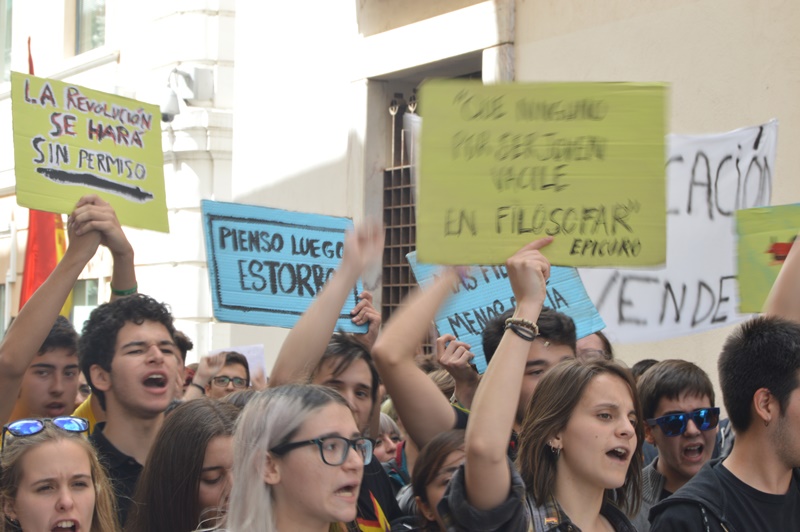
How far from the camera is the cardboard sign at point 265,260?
17.5 ft

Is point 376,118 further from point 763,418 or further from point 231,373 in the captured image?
point 763,418

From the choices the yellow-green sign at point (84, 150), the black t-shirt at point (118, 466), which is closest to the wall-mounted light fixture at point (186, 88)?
the yellow-green sign at point (84, 150)

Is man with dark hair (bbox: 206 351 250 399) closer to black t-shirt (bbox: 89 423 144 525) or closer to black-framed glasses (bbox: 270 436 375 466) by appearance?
black t-shirt (bbox: 89 423 144 525)

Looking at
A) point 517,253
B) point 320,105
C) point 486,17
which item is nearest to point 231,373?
point 517,253

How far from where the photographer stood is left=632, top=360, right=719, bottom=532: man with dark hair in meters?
4.76

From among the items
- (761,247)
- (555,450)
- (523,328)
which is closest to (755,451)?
(555,450)

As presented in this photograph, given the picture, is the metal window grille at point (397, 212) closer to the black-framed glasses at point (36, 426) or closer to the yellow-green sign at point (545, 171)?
the yellow-green sign at point (545, 171)

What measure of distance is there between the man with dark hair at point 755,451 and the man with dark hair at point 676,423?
0.91 m

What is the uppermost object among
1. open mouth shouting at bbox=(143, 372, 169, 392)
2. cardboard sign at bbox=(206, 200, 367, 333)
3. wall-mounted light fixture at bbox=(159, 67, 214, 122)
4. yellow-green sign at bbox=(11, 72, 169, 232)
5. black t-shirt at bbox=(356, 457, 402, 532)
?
wall-mounted light fixture at bbox=(159, 67, 214, 122)

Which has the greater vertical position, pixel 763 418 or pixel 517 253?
pixel 517 253

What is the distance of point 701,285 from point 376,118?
15.9 feet

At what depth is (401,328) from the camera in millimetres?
3814

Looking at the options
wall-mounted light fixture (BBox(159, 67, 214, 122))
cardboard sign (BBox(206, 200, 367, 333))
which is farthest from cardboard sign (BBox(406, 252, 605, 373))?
wall-mounted light fixture (BBox(159, 67, 214, 122))

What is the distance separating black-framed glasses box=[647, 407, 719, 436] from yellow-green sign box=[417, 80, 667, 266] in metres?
1.11
